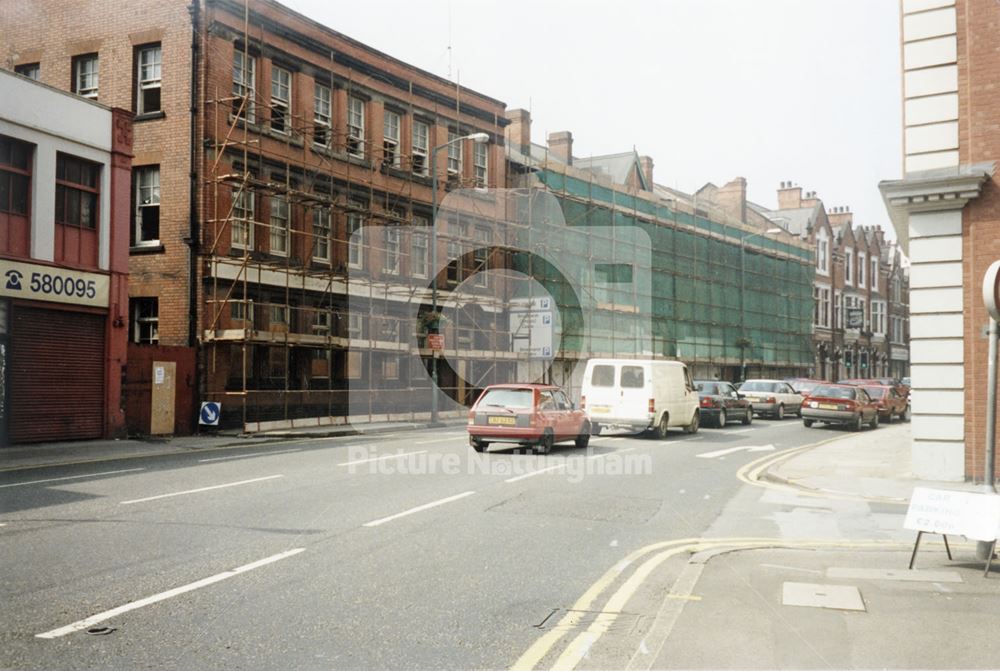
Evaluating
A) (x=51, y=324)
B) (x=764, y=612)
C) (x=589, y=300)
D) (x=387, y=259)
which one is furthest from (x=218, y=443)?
(x=589, y=300)

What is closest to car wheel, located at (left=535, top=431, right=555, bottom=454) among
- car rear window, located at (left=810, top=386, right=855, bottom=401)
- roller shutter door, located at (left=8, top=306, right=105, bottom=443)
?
roller shutter door, located at (left=8, top=306, right=105, bottom=443)

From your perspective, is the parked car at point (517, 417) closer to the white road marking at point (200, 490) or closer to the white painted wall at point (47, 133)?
the white road marking at point (200, 490)

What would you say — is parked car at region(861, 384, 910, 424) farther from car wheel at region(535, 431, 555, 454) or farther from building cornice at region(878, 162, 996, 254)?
building cornice at region(878, 162, 996, 254)

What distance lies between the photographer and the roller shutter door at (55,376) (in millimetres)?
19203

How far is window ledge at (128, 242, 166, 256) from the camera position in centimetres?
2573

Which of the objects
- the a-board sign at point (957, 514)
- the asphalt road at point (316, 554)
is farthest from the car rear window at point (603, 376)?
the a-board sign at point (957, 514)

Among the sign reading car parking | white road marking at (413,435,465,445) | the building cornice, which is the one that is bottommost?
white road marking at (413,435,465,445)

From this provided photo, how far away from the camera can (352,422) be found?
1133 inches

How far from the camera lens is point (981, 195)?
44.8ft

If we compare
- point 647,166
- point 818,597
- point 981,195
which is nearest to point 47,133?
point 981,195

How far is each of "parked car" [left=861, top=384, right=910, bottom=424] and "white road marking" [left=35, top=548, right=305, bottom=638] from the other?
2921 cm

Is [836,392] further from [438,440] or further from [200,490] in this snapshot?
[200,490]

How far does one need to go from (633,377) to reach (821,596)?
16228mm

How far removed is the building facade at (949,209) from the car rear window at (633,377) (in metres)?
8.97
